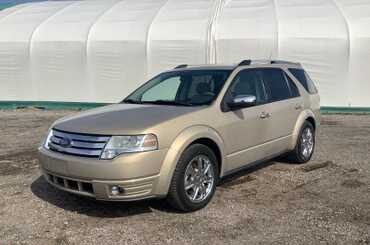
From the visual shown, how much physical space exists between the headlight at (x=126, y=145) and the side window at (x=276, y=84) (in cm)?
251

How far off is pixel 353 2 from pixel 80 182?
49.2ft

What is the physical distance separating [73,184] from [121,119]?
2.89 feet

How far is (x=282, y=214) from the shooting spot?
5.10 meters

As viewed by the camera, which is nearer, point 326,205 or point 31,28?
point 326,205

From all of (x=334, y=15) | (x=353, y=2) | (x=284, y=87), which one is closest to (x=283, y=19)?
(x=334, y=15)

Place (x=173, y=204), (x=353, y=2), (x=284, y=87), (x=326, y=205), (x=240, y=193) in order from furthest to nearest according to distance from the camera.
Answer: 1. (x=353, y=2)
2. (x=284, y=87)
3. (x=240, y=193)
4. (x=326, y=205)
5. (x=173, y=204)

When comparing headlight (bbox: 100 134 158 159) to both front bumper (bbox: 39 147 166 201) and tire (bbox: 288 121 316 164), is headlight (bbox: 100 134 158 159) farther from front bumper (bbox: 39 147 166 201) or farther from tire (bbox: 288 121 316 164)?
tire (bbox: 288 121 316 164)

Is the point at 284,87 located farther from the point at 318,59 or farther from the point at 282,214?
the point at 318,59

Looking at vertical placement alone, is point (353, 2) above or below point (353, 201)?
above

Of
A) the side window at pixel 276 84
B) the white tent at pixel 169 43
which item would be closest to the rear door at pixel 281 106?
the side window at pixel 276 84

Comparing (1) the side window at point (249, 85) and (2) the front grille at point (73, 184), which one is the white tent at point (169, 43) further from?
(2) the front grille at point (73, 184)

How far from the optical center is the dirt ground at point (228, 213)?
4.49 m

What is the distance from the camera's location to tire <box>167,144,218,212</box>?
193 inches

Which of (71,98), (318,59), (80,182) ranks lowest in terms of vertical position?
(71,98)
